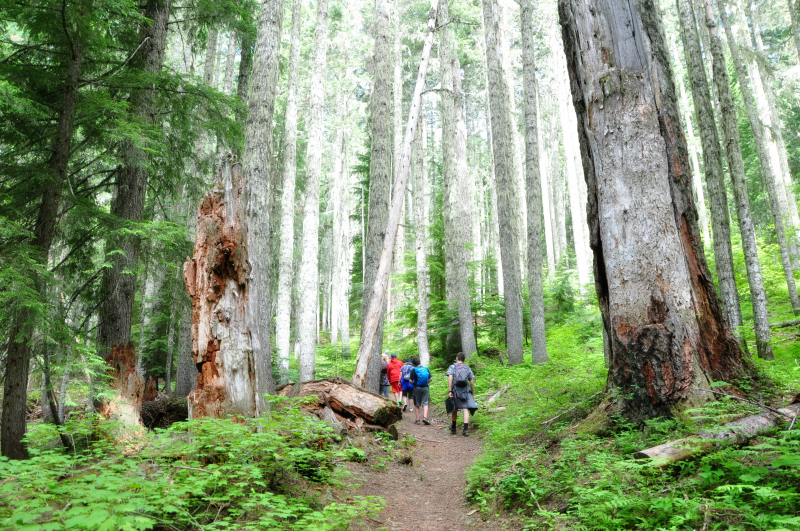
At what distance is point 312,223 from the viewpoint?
1483cm

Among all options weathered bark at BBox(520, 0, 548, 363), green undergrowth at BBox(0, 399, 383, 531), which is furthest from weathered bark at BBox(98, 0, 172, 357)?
weathered bark at BBox(520, 0, 548, 363)

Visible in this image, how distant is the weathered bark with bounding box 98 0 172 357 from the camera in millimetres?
7762

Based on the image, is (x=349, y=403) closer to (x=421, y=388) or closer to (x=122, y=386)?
(x=421, y=388)

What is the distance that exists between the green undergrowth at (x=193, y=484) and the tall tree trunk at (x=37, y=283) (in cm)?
164

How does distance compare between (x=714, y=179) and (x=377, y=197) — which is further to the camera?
(x=377, y=197)

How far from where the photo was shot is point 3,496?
2.81m

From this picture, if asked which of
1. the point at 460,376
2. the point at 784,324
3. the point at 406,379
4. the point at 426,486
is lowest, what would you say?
the point at 426,486

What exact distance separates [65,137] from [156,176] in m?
2.65

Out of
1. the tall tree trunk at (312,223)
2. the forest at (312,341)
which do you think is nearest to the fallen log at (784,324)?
the forest at (312,341)

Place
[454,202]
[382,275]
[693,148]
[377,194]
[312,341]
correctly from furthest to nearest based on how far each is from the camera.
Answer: [693,148] < [454,202] < [312,341] < [377,194] < [382,275]

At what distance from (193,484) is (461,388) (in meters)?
6.65

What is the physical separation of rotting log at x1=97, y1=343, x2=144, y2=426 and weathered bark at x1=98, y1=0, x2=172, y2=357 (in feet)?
0.47

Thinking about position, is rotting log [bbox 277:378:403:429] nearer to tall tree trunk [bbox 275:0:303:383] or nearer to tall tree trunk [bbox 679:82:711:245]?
tall tree trunk [bbox 275:0:303:383]

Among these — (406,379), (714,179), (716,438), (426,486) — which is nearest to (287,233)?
(406,379)
